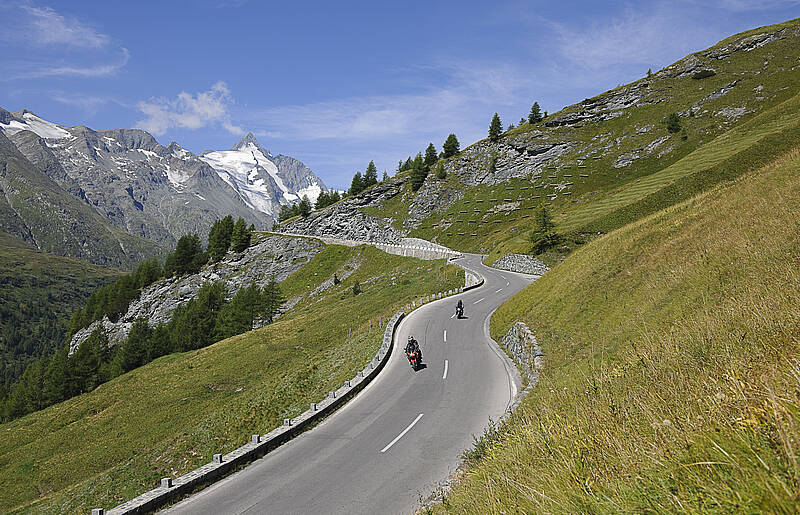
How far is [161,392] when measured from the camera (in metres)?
37.0

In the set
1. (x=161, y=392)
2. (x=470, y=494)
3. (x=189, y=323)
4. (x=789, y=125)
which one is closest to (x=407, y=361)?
(x=470, y=494)

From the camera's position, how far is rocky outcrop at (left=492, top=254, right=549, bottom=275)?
172 feet

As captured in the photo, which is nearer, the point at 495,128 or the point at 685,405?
the point at 685,405

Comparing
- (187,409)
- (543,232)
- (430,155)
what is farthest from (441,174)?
(187,409)

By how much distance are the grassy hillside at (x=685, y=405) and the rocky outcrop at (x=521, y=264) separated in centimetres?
3692

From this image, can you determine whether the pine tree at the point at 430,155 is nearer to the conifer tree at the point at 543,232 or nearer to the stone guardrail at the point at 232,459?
the conifer tree at the point at 543,232

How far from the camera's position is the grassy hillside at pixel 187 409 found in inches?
707

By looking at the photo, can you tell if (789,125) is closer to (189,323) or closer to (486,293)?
(486,293)

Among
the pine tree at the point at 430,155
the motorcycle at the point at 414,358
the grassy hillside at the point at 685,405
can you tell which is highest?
the pine tree at the point at 430,155

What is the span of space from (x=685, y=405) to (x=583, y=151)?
119 metres

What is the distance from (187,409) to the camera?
A: 101ft

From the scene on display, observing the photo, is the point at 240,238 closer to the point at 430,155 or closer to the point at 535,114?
the point at 430,155

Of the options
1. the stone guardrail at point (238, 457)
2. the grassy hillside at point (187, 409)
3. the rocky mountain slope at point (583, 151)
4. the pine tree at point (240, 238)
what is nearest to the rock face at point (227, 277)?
the pine tree at point (240, 238)

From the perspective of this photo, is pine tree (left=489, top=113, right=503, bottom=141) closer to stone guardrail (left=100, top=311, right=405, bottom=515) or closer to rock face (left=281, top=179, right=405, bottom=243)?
rock face (left=281, top=179, right=405, bottom=243)
